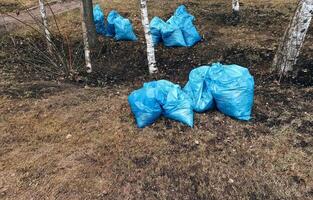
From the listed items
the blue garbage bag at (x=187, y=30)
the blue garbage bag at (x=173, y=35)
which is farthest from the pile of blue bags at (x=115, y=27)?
the blue garbage bag at (x=187, y=30)

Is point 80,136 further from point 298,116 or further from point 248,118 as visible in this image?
point 298,116

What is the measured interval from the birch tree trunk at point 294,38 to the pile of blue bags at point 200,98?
51.5 inches

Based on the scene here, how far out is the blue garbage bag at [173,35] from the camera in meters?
7.12

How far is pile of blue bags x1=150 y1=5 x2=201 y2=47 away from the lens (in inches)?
281

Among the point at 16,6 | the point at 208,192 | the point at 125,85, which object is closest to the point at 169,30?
the point at 125,85

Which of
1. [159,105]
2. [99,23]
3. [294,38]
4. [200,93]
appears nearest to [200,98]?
[200,93]

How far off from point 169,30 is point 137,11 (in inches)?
93.2

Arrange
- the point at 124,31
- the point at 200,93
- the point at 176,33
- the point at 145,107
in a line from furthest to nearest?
the point at 124,31 → the point at 176,33 → the point at 200,93 → the point at 145,107

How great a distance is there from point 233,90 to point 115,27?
3.90m

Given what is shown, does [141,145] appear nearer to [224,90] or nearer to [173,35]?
[224,90]

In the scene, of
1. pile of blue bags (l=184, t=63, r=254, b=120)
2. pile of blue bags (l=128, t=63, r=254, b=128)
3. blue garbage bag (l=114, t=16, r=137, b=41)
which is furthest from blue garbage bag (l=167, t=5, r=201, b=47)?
pile of blue bags (l=128, t=63, r=254, b=128)

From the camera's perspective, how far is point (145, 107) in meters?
4.45

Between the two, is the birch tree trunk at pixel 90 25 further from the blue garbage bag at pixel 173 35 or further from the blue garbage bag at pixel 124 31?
the blue garbage bag at pixel 173 35

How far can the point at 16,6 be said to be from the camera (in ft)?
34.5
